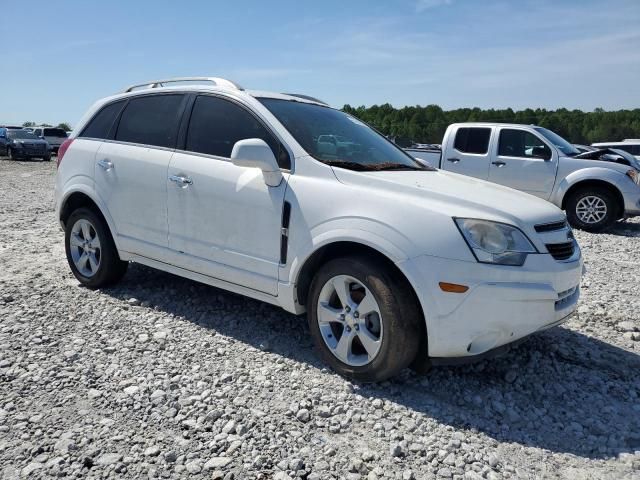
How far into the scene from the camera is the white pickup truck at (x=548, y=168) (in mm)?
9266

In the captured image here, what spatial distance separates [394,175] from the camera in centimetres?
352

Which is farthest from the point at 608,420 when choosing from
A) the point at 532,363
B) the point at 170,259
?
the point at 170,259

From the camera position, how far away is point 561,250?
3.18 m

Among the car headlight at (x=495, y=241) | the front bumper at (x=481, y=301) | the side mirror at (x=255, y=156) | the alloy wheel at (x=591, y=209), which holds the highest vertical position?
the side mirror at (x=255, y=156)

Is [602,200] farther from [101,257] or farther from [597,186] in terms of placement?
[101,257]

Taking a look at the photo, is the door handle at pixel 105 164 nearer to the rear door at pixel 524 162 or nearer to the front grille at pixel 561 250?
the front grille at pixel 561 250

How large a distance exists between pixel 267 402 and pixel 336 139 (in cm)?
194

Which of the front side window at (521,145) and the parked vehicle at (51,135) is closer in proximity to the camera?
the front side window at (521,145)

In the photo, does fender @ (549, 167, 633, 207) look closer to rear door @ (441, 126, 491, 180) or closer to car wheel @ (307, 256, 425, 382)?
rear door @ (441, 126, 491, 180)

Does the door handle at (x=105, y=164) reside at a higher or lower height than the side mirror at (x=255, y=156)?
lower

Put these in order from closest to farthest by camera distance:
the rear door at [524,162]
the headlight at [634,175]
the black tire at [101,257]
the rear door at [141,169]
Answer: the rear door at [141,169] < the black tire at [101,257] < the headlight at [634,175] < the rear door at [524,162]

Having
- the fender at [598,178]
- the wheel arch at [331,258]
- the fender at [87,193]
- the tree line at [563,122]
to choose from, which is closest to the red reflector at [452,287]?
the wheel arch at [331,258]

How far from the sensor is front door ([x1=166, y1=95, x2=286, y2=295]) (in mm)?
3564

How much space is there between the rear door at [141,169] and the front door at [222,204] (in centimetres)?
16
